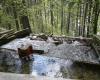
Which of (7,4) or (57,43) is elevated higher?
(7,4)

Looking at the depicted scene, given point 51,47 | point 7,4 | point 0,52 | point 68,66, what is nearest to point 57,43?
point 51,47

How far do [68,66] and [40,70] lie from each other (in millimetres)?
680

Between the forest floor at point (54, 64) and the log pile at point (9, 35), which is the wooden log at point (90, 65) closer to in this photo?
the forest floor at point (54, 64)

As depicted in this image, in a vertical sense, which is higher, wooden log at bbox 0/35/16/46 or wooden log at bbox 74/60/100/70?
wooden log at bbox 0/35/16/46

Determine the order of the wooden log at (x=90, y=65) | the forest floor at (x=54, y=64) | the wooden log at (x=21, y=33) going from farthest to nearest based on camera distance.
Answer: the wooden log at (x=21, y=33) < the wooden log at (x=90, y=65) < the forest floor at (x=54, y=64)

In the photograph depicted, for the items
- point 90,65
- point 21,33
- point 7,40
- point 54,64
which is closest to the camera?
point 90,65

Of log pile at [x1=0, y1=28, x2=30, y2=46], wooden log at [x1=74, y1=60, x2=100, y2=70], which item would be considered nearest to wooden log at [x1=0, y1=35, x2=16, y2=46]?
log pile at [x1=0, y1=28, x2=30, y2=46]

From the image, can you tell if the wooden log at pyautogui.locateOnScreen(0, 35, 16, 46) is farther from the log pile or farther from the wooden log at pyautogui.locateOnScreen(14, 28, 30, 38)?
the wooden log at pyautogui.locateOnScreen(14, 28, 30, 38)

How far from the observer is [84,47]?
412 centimetres

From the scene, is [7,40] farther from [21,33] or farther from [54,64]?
[54,64]

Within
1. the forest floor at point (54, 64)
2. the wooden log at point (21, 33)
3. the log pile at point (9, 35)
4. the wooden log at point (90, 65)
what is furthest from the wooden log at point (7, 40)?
the wooden log at point (90, 65)

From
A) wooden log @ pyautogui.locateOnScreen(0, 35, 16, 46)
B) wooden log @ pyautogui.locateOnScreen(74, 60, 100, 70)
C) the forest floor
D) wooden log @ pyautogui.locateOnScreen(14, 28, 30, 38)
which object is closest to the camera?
the forest floor

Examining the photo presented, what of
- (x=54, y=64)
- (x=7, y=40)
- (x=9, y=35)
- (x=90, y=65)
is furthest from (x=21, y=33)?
(x=90, y=65)

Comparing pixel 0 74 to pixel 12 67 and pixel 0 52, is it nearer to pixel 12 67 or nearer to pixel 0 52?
pixel 12 67
